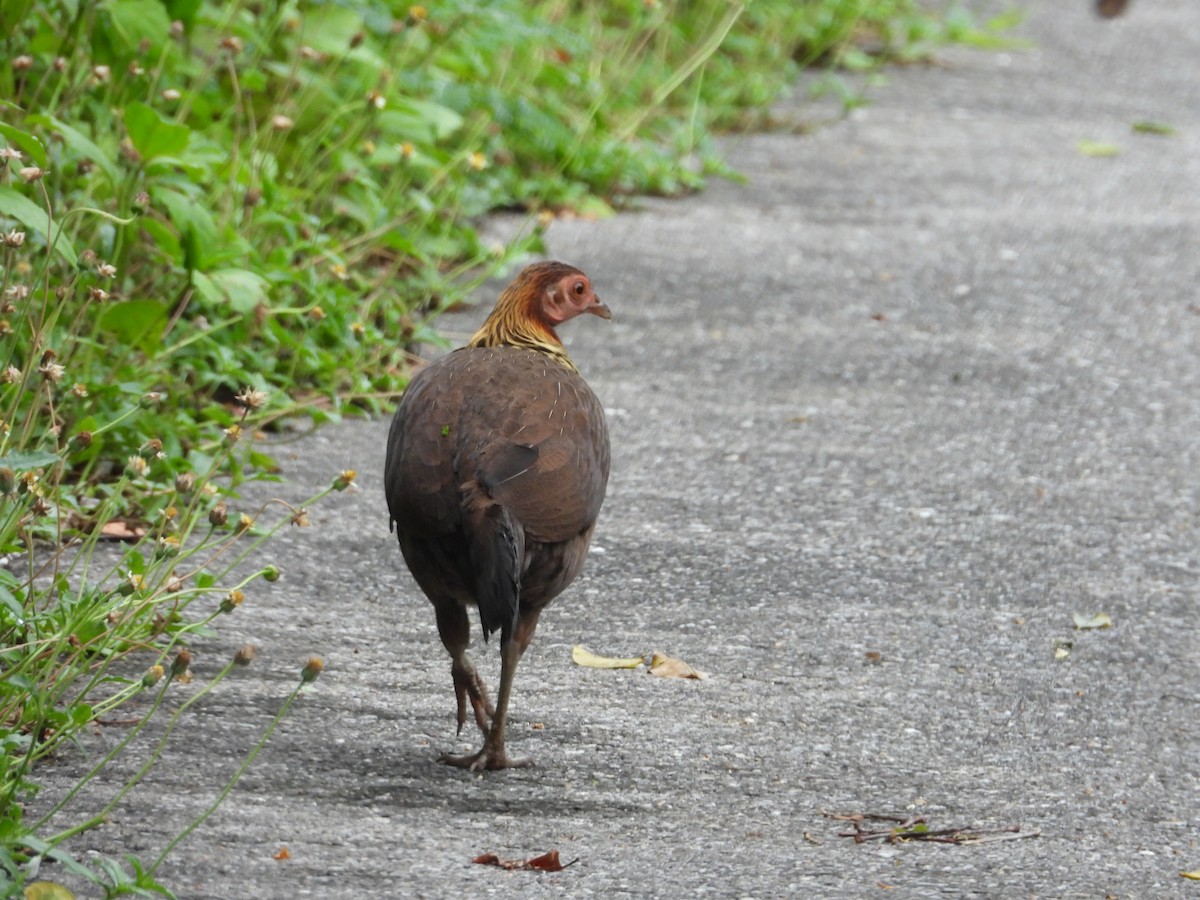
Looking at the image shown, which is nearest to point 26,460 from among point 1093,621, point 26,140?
point 26,140

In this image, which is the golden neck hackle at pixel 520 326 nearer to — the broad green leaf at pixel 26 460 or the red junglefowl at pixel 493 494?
the red junglefowl at pixel 493 494

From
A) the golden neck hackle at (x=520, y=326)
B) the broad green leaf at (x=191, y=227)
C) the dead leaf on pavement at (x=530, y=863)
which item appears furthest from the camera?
the broad green leaf at (x=191, y=227)

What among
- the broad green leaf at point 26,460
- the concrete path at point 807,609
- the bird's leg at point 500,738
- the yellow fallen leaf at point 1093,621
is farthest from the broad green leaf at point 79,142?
the yellow fallen leaf at point 1093,621

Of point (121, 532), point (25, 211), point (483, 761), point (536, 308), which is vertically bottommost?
point (121, 532)

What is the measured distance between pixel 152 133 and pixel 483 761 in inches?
82.5

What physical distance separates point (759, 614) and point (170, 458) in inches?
65.9

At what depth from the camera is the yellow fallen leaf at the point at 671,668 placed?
4.22 meters

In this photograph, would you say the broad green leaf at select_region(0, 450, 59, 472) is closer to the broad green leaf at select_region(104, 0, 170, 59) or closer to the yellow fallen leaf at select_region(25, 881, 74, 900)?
the yellow fallen leaf at select_region(25, 881, 74, 900)

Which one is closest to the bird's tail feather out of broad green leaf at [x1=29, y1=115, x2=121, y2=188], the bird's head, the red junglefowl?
the red junglefowl

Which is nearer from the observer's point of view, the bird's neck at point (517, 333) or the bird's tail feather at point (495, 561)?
the bird's tail feather at point (495, 561)

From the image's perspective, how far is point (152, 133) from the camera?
4715mm

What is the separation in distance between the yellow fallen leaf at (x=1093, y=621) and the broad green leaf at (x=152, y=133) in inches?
108

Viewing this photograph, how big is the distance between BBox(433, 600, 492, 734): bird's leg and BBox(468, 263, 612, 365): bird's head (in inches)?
32.7

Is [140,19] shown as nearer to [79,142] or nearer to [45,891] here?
[79,142]
